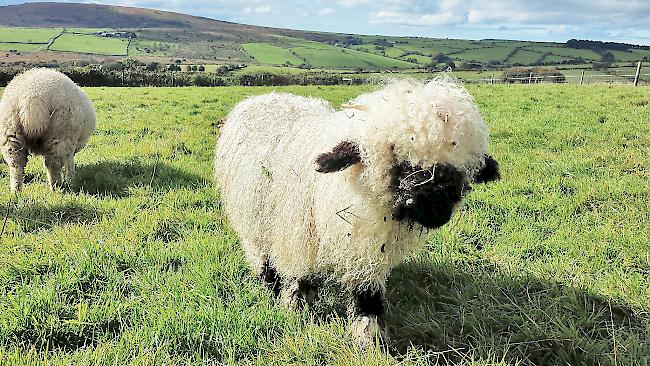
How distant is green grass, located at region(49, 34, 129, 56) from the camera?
9393 cm

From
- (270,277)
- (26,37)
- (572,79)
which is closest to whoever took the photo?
(270,277)

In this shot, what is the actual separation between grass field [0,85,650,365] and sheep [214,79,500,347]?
0.37 meters

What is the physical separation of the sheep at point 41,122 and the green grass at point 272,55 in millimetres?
86179

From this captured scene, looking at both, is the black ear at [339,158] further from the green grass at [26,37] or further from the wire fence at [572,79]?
the green grass at [26,37]

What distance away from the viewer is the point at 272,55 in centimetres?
10819

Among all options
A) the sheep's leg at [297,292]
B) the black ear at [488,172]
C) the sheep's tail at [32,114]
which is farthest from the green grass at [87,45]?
the black ear at [488,172]

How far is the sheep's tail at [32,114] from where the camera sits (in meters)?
7.05

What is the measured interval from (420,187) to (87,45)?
376 feet

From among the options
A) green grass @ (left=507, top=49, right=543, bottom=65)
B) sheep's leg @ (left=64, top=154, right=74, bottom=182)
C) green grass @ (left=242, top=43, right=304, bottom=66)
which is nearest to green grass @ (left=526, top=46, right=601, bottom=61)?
Answer: green grass @ (left=507, top=49, right=543, bottom=65)

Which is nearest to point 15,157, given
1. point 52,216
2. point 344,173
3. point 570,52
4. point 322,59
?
point 52,216

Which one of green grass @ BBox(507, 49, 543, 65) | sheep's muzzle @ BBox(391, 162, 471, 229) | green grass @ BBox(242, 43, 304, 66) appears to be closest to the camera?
sheep's muzzle @ BBox(391, 162, 471, 229)

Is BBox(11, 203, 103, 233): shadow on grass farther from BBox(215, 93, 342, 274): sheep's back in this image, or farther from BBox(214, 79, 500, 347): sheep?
BBox(214, 79, 500, 347): sheep

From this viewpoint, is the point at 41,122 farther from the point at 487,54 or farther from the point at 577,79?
the point at 487,54

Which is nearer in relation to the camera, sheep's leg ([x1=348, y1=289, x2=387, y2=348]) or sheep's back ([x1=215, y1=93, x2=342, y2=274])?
sheep's leg ([x1=348, y1=289, x2=387, y2=348])
